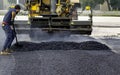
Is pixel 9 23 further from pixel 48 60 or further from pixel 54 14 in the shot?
pixel 54 14

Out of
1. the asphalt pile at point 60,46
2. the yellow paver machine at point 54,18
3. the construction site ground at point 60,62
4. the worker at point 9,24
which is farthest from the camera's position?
the yellow paver machine at point 54,18

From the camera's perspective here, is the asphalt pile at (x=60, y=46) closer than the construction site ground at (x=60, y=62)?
No

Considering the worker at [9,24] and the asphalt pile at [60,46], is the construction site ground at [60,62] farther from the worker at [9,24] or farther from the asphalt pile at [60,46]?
the worker at [9,24]

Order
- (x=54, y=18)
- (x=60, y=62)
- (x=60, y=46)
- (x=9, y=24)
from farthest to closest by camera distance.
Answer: (x=54, y=18), (x=60, y=46), (x=9, y=24), (x=60, y=62)

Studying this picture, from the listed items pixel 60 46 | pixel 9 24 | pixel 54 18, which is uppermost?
pixel 9 24

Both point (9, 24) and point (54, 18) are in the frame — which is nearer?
point (9, 24)

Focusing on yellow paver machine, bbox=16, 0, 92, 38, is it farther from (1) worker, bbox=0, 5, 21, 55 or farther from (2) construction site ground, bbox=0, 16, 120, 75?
(1) worker, bbox=0, 5, 21, 55

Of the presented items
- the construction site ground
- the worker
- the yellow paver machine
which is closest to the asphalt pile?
the construction site ground

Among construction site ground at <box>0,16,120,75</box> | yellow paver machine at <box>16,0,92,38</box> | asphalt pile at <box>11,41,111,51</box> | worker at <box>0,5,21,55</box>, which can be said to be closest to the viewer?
construction site ground at <box>0,16,120,75</box>

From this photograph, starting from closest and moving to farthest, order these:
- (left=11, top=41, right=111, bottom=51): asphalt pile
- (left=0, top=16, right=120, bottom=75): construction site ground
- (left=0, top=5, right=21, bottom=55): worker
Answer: (left=0, top=16, right=120, bottom=75): construction site ground → (left=0, top=5, right=21, bottom=55): worker → (left=11, top=41, right=111, bottom=51): asphalt pile

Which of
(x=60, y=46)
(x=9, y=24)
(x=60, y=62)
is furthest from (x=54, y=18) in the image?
(x=60, y=62)

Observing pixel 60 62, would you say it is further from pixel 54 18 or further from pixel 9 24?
pixel 54 18

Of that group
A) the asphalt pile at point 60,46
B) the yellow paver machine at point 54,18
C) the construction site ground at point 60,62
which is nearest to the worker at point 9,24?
the construction site ground at point 60,62

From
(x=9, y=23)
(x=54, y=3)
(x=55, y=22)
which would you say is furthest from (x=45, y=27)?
(x=9, y=23)
